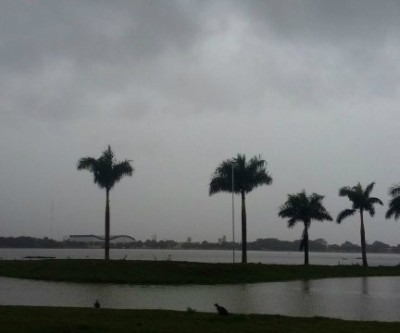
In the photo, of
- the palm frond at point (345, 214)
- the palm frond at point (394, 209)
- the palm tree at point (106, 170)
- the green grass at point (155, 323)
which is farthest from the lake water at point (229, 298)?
the palm frond at point (394, 209)

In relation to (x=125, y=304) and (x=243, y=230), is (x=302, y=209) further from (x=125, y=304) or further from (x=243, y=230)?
(x=125, y=304)

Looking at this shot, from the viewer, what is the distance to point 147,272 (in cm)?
4075

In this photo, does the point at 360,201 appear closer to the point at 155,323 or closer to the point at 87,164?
the point at 87,164

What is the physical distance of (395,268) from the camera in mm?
56625

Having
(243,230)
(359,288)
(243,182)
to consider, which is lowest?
(359,288)

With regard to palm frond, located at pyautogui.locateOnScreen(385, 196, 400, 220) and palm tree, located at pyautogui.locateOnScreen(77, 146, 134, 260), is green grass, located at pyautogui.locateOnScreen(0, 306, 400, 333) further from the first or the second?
palm frond, located at pyautogui.locateOnScreen(385, 196, 400, 220)

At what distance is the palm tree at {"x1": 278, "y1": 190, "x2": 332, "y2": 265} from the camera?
60.0 meters

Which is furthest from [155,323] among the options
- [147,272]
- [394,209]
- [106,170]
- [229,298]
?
[394,209]

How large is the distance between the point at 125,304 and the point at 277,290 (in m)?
11.5

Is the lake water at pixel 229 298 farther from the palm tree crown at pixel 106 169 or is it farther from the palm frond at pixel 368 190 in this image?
the palm frond at pixel 368 190

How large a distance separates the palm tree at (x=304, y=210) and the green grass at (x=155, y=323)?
42367 mm

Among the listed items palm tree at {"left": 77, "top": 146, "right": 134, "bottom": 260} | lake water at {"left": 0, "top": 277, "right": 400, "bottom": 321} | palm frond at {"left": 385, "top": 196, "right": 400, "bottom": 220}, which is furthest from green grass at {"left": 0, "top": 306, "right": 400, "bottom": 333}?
palm frond at {"left": 385, "top": 196, "right": 400, "bottom": 220}

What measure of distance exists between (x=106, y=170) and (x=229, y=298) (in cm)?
2782

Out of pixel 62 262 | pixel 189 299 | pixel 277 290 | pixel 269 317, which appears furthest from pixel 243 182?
pixel 269 317
